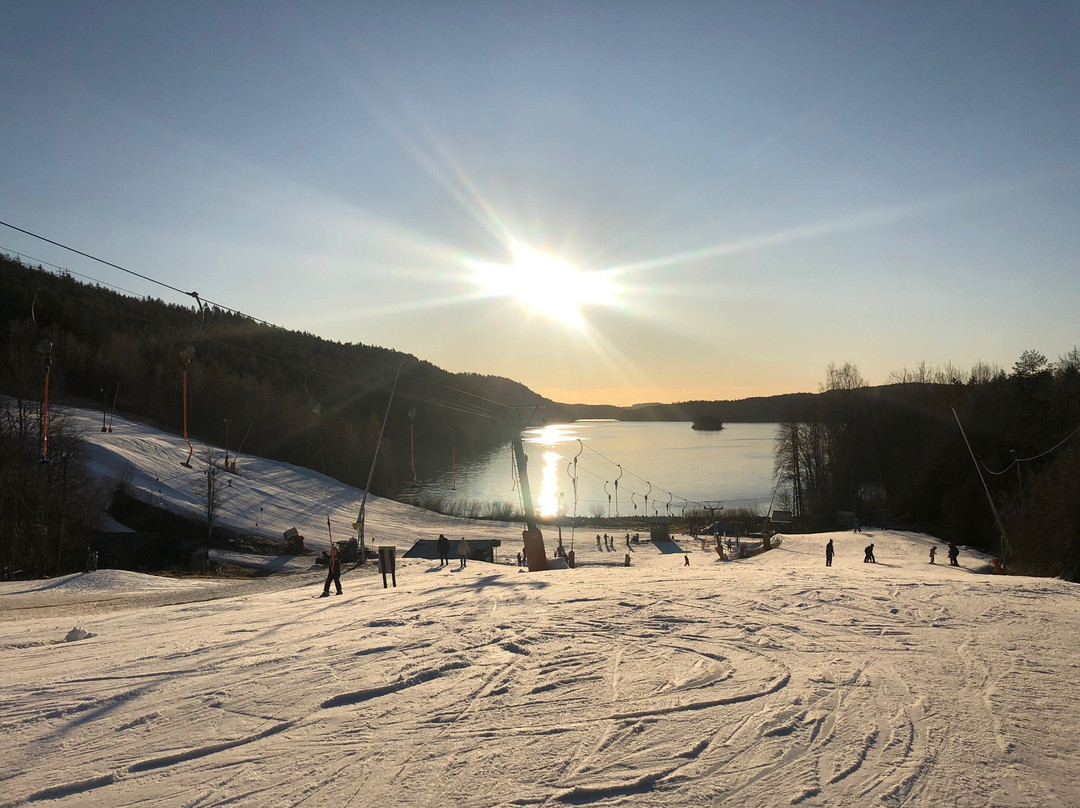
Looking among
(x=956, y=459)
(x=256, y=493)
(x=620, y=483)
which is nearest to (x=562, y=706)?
(x=256, y=493)

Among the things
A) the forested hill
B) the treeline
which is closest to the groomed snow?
the treeline

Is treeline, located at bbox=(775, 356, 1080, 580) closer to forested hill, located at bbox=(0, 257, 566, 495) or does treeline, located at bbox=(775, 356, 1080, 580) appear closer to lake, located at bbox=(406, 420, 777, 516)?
lake, located at bbox=(406, 420, 777, 516)

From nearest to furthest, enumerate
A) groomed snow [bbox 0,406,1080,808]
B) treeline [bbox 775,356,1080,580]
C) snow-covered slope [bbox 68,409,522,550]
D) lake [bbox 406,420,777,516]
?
1. groomed snow [bbox 0,406,1080,808]
2. treeline [bbox 775,356,1080,580]
3. snow-covered slope [bbox 68,409,522,550]
4. lake [bbox 406,420,777,516]

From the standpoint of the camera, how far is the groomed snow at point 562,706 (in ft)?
17.6

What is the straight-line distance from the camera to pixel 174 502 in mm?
52562

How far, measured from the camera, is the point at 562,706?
23.5 feet

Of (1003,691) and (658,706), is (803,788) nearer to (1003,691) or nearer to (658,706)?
(658,706)

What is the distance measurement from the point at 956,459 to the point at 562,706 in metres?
71.2

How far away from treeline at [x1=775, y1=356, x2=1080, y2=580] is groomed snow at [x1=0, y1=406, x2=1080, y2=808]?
28.8 m

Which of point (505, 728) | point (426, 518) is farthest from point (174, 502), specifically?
point (505, 728)

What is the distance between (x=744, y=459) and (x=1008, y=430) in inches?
4270

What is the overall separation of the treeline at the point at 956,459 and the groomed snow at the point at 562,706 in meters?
28.8

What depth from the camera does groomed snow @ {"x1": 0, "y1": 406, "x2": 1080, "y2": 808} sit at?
5363 millimetres

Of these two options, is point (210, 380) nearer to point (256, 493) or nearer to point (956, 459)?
point (256, 493)
